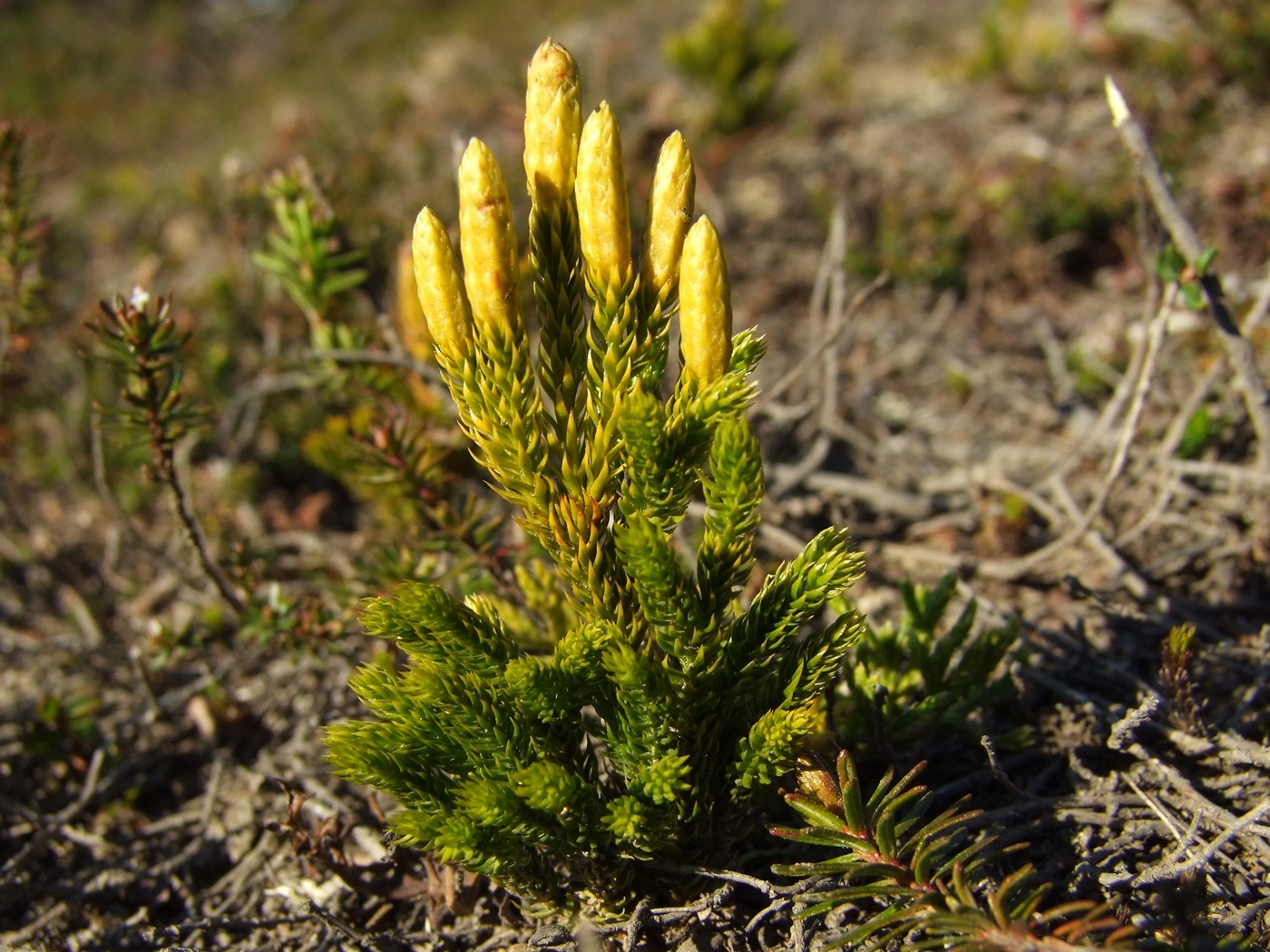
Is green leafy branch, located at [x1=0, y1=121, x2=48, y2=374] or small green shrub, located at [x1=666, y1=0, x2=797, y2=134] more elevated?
small green shrub, located at [x1=666, y1=0, x2=797, y2=134]

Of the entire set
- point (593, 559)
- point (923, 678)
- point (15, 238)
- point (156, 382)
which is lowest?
point (923, 678)

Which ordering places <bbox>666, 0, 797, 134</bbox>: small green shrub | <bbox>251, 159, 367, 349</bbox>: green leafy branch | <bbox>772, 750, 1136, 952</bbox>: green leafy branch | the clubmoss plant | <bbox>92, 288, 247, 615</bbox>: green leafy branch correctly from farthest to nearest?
1. <bbox>666, 0, 797, 134</bbox>: small green shrub
2. <bbox>251, 159, 367, 349</bbox>: green leafy branch
3. <bbox>92, 288, 247, 615</bbox>: green leafy branch
4. the clubmoss plant
5. <bbox>772, 750, 1136, 952</bbox>: green leafy branch

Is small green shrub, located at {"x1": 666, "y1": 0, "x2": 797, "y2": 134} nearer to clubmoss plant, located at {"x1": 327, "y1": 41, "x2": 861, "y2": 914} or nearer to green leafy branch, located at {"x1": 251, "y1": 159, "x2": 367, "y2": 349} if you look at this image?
green leafy branch, located at {"x1": 251, "y1": 159, "x2": 367, "y2": 349}

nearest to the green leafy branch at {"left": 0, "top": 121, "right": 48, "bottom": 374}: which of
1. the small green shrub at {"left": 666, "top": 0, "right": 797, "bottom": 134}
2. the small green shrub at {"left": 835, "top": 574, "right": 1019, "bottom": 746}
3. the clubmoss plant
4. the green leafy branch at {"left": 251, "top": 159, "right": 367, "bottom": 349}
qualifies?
the green leafy branch at {"left": 251, "top": 159, "right": 367, "bottom": 349}

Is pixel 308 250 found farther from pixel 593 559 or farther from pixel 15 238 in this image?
pixel 593 559

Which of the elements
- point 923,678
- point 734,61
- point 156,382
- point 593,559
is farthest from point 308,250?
point 734,61

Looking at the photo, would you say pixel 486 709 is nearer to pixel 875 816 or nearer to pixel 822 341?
pixel 875 816

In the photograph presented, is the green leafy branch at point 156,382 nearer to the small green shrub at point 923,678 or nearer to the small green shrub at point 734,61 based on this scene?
the small green shrub at point 923,678

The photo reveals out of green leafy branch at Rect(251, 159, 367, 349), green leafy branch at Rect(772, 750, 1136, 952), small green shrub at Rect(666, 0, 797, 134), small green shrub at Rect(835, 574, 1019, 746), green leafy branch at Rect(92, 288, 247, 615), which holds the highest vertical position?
small green shrub at Rect(666, 0, 797, 134)

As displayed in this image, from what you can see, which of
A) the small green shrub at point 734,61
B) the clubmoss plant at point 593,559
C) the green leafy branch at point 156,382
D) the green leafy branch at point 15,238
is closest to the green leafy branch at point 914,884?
the clubmoss plant at point 593,559
